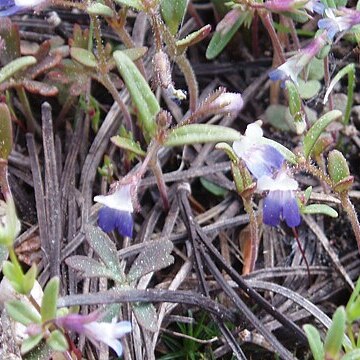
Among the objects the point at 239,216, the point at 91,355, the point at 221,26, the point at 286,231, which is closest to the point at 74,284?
the point at 91,355

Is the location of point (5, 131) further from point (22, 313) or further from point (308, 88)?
point (308, 88)

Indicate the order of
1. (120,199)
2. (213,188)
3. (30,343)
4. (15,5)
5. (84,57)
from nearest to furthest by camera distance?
1. (30,343)
2. (120,199)
3. (15,5)
4. (84,57)
5. (213,188)

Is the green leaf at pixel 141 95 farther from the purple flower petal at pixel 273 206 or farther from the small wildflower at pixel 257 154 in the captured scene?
the purple flower petal at pixel 273 206

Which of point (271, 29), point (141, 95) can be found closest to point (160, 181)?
point (141, 95)

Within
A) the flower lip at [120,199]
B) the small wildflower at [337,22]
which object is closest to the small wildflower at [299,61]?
the small wildflower at [337,22]

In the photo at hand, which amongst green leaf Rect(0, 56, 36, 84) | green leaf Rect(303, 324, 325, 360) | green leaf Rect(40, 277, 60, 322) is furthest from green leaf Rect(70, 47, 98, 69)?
green leaf Rect(303, 324, 325, 360)

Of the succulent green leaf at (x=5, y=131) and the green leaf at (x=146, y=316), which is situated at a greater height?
the succulent green leaf at (x=5, y=131)

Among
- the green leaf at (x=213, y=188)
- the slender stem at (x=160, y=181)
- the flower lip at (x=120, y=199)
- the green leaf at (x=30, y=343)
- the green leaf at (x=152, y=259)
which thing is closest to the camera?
the green leaf at (x=30, y=343)
